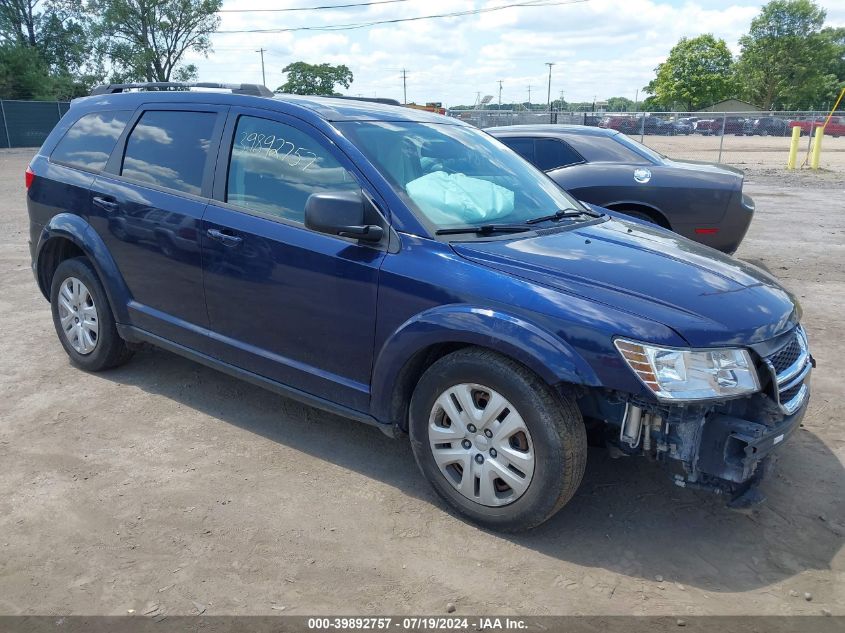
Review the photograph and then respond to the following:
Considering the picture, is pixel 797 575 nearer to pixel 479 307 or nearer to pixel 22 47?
pixel 479 307

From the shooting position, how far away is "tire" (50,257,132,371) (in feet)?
15.5

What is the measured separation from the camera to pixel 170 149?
4297 mm

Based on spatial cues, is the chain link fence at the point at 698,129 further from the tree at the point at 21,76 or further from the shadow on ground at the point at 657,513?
the tree at the point at 21,76

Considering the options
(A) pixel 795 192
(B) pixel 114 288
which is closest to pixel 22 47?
(A) pixel 795 192

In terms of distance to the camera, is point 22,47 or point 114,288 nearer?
point 114,288

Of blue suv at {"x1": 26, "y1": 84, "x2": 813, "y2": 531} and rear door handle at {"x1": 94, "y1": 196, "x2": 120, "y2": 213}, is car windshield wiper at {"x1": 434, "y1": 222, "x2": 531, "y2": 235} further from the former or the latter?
rear door handle at {"x1": 94, "y1": 196, "x2": 120, "y2": 213}

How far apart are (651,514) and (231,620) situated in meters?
1.93

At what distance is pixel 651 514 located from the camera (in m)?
3.37

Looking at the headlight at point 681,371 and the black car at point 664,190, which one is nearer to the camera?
the headlight at point 681,371

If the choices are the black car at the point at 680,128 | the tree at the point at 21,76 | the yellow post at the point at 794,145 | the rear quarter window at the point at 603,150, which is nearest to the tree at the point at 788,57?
the black car at the point at 680,128

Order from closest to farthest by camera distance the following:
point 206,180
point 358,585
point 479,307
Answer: point 358,585 → point 479,307 → point 206,180

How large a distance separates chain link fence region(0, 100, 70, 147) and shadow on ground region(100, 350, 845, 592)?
32.5 m

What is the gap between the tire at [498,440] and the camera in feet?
9.61

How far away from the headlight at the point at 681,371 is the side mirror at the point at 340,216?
1.25 meters
